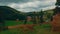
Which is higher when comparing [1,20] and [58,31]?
[1,20]

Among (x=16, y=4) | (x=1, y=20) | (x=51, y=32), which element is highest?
(x=16, y=4)

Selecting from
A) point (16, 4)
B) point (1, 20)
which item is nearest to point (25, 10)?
point (16, 4)

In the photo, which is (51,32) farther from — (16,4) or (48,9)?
(16,4)

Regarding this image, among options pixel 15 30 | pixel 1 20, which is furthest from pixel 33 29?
Result: pixel 1 20

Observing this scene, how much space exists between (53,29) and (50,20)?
0.16 meters

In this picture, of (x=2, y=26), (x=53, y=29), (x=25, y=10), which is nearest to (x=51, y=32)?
(x=53, y=29)

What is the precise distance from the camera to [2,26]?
12.4ft

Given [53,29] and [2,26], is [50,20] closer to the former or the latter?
[53,29]

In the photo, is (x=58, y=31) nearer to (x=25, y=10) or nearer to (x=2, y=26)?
(x=25, y=10)

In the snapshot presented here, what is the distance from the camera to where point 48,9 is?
384 centimetres

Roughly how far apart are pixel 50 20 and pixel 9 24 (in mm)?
696

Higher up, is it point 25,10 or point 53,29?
point 25,10

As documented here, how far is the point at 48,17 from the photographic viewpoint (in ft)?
12.5

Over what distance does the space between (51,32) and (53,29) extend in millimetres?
62
